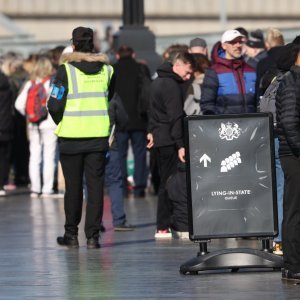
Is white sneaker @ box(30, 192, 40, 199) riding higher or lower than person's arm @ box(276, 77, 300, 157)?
lower

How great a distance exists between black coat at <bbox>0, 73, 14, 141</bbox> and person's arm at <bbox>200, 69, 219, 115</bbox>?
626cm

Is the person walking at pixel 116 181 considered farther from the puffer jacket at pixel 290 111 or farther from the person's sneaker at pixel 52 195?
the puffer jacket at pixel 290 111

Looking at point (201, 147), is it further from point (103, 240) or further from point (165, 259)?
point (103, 240)

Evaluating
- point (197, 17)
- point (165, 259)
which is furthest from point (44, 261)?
point (197, 17)

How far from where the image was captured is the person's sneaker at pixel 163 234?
47.9 ft

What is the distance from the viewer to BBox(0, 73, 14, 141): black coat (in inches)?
781

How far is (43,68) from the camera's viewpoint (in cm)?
1928

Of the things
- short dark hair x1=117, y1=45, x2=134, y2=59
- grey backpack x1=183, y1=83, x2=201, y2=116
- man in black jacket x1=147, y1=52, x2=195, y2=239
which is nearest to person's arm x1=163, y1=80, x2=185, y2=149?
man in black jacket x1=147, y1=52, x2=195, y2=239

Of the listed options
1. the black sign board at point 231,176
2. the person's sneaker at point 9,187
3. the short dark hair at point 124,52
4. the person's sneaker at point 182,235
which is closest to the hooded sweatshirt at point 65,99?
the person's sneaker at point 182,235

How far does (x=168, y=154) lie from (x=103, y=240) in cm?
98

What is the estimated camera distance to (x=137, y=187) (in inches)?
758

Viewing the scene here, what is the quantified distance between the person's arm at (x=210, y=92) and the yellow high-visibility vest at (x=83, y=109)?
927 millimetres

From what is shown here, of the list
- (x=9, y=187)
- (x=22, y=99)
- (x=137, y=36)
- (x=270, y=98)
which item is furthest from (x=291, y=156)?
(x=9, y=187)

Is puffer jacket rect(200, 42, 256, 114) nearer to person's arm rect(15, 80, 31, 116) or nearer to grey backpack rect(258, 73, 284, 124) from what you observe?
grey backpack rect(258, 73, 284, 124)
